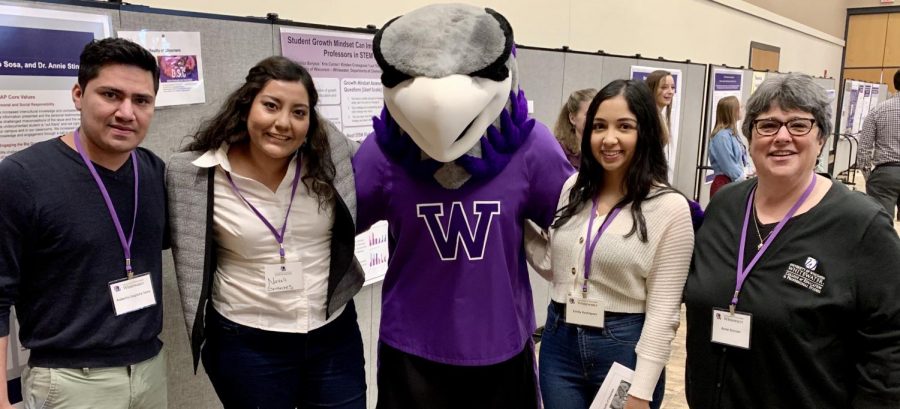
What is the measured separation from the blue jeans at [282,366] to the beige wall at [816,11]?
8.63 m

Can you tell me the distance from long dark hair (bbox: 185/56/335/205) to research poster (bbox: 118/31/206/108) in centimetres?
34

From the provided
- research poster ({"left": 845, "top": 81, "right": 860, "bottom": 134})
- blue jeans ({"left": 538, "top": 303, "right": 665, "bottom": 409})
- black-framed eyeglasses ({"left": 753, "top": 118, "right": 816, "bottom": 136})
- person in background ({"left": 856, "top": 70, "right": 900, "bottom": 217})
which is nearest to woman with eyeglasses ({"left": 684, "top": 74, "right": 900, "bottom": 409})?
black-framed eyeglasses ({"left": 753, "top": 118, "right": 816, "bottom": 136})

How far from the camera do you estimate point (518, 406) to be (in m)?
1.52

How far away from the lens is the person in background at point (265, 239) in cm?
145

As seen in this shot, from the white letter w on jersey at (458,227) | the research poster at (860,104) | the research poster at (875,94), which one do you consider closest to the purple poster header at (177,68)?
the white letter w on jersey at (458,227)

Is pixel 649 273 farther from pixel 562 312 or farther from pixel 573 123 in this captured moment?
pixel 573 123

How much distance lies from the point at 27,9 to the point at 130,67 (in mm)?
386

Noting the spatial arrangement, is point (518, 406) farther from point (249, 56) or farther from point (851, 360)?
point (249, 56)

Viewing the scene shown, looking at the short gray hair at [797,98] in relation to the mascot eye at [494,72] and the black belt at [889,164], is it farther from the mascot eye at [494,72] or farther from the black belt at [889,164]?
the black belt at [889,164]

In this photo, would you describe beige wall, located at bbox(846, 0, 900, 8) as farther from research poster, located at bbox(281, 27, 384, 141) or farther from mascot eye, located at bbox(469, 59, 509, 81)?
mascot eye, located at bbox(469, 59, 509, 81)

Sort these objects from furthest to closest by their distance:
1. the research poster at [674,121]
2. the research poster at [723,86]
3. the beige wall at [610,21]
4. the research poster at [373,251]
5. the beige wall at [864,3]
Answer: the beige wall at [864,3], the research poster at [723,86], the research poster at [674,121], the beige wall at [610,21], the research poster at [373,251]

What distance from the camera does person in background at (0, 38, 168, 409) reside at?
4.04ft

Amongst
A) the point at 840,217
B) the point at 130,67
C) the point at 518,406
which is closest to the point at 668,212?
the point at 840,217

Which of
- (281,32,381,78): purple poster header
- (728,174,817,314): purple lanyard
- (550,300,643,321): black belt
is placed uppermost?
(281,32,381,78): purple poster header
